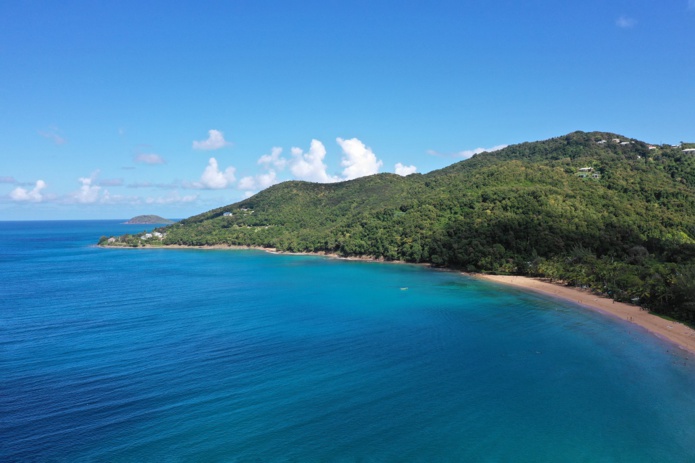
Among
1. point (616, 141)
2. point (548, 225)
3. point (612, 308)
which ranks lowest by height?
point (612, 308)

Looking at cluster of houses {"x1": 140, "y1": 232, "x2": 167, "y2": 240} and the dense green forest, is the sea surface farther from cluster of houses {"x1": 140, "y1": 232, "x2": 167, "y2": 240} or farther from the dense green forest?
cluster of houses {"x1": 140, "y1": 232, "x2": 167, "y2": 240}

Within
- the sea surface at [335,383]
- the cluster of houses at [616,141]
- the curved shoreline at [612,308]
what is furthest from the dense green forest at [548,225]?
the sea surface at [335,383]

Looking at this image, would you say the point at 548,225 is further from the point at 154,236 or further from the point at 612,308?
the point at 154,236

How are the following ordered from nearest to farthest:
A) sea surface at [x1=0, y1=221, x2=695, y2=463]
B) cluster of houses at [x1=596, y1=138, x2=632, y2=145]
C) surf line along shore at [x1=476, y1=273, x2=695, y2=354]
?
sea surface at [x1=0, y1=221, x2=695, y2=463], surf line along shore at [x1=476, y1=273, x2=695, y2=354], cluster of houses at [x1=596, y1=138, x2=632, y2=145]

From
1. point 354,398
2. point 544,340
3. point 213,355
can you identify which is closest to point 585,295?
point 544,340

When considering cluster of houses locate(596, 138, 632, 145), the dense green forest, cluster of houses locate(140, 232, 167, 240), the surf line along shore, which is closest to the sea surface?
the surf line along shore

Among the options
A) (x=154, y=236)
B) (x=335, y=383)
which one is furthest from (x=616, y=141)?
(x=154, y=236)
